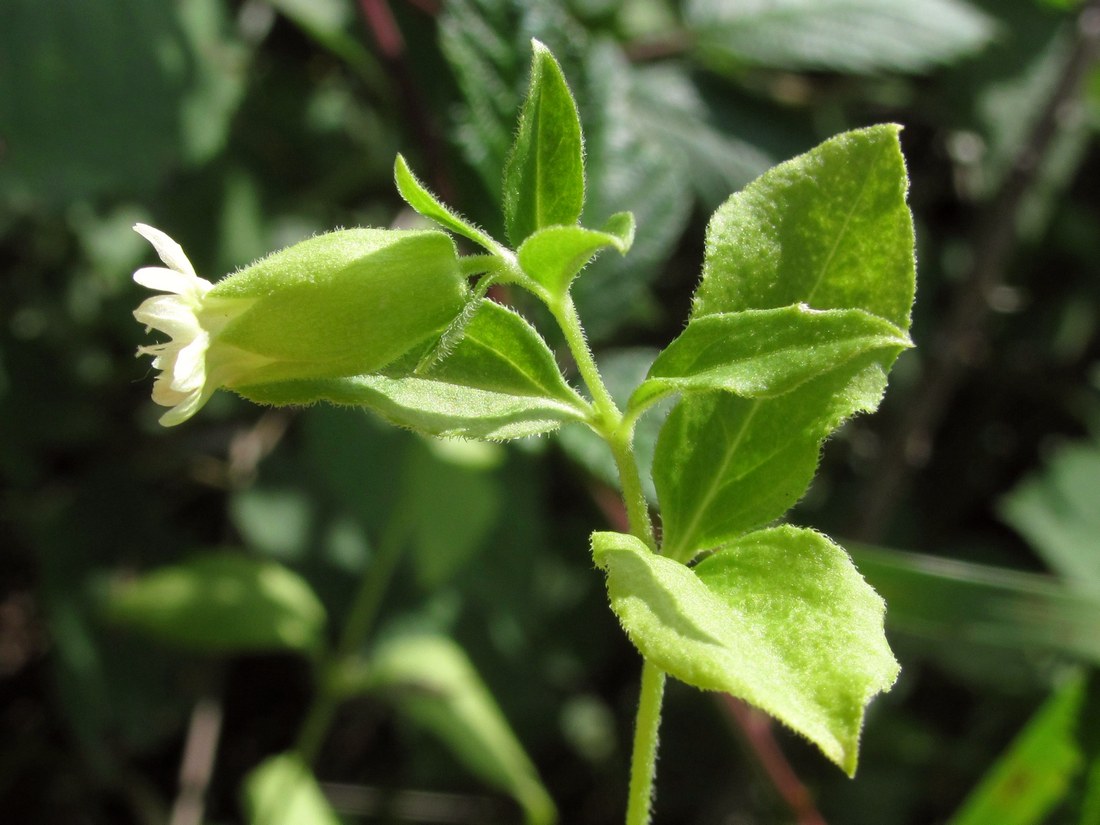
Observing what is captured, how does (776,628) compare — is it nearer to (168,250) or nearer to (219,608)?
(168,250)

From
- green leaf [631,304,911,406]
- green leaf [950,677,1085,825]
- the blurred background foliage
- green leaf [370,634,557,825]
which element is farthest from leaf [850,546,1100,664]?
green leaf [631,304,911,406]

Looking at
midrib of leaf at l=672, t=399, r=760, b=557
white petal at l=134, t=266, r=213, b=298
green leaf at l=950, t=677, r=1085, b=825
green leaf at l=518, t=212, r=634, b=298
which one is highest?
green leaf at l=518, t=212, r=634, b=298

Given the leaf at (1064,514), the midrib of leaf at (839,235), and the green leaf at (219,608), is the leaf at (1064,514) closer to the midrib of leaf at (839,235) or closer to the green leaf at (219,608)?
the green leaf at (219,608)

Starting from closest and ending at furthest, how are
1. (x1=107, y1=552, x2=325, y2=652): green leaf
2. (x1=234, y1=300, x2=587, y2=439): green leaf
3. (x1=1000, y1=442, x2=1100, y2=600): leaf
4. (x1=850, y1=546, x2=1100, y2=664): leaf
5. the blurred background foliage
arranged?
(x1=234, y1=300, x2=587, y2=439): green leaf < (x1=850, y1=546, x2=1100, y2=664): leaf < the blurred background foliage < (x1=107, y1=552, x2=325, y2=652): green leaf < (x1=1000, y1=442, x2=1100, y2=600): leaf

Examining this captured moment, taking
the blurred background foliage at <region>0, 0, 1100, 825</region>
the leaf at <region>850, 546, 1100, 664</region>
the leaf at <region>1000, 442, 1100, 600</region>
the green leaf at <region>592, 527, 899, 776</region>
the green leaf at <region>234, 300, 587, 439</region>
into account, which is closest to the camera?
the green leaf at <region>592, 527, 899, 776</region>

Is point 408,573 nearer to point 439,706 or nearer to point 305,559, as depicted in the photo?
point 305,559

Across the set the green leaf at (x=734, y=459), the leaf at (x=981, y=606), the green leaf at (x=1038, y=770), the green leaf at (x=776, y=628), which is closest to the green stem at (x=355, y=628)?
the leaf at (x=981, y=606)

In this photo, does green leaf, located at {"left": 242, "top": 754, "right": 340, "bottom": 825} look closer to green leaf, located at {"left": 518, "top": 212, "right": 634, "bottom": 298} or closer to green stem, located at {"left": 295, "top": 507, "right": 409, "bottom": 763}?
green stem, located at {"left": 295, "top": 507, "right": 409, "bottom": 763}
